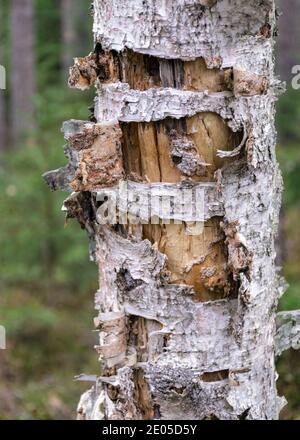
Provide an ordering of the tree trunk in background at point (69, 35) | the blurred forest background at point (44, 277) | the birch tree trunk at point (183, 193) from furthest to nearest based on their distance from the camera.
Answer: the tree trunk in background at point (69, 35) < the blurred forest background at point (44, 277) < the birch tree trunk at point (183, 193)

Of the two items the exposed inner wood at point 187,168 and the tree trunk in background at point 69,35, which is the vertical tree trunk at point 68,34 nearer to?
the tree trunk in background at point 69,35

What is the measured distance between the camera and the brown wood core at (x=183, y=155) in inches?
83.2

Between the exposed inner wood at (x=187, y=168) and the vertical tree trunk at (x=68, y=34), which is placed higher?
the vertical tree trunk at (x=68, y=34)

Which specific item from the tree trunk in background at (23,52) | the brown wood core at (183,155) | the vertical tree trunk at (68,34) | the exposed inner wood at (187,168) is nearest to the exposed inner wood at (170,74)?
the brown wood core at (183,155)

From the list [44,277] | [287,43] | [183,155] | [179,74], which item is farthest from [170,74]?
[287,43]

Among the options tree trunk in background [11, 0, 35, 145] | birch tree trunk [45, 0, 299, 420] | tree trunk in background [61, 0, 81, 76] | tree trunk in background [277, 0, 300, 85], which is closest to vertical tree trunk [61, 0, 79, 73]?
tree trunk in background [61, 0, 81, 76]

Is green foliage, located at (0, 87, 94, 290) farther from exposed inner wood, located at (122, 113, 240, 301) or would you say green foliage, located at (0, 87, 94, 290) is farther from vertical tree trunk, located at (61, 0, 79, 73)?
vertical tree trunk, located at (61, 0, 79, 73)

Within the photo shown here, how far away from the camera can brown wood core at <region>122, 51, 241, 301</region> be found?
83.2 inches

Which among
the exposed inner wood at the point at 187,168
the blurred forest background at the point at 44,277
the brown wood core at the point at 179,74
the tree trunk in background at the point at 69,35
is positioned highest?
the tree trunk in background at the point at 69,35

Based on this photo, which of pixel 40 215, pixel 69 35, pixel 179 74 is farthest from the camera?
pixel 69 35

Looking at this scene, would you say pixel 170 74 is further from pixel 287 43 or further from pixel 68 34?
pixel 68 34

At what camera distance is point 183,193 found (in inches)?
84.4

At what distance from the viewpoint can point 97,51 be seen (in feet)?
7.26

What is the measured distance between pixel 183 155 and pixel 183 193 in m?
0.13
